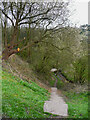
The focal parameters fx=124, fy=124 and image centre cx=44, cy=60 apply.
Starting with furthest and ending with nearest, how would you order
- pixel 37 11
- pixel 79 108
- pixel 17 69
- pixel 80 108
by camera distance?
1. pixel 17 69
2. pixel 37 11
3. pixel 79 108
4. pixel 80 108

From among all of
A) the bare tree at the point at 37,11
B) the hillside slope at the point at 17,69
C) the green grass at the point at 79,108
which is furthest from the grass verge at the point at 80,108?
the bare tree at the point at 37,11

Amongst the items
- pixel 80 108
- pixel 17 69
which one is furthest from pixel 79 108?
pixel 17 69

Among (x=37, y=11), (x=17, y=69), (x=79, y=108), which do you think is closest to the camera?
Result: (x=79, y=108)

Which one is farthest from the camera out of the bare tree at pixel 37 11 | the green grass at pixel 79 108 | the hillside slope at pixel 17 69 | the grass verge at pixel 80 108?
the hillside slope at pixel 17 69

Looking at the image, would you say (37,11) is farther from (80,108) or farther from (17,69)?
(80,108)

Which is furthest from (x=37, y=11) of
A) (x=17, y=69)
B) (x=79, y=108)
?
(x=79, y=108)

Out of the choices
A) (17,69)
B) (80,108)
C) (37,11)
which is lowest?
(80,108)

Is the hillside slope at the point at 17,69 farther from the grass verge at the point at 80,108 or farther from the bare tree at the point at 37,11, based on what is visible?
the grass verge at the point at 80,108

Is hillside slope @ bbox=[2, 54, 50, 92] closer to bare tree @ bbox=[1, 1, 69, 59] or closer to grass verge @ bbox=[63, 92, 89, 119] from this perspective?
bare tree @ bbox=[1, 1, 69, 59]

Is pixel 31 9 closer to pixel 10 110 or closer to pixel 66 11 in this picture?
pixel 66 11

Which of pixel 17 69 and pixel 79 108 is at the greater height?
pixel 17 69

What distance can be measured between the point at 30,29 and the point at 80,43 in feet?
27.7

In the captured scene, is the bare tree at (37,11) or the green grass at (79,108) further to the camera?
the bare tree at (37,11)

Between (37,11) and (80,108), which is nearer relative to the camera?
(80,108)
